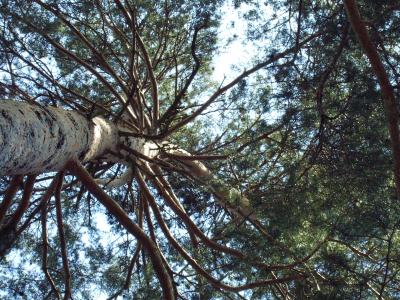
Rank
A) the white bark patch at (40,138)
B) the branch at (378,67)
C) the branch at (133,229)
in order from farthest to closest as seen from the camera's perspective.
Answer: the branch at (133,229)
the branch at (378,67)
the white bark patch at (40,138)

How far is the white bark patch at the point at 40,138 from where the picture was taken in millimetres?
2467

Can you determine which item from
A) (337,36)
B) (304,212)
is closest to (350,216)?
(304,212)

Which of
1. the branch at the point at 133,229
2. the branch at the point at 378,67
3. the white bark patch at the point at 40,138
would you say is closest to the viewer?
the white bark patch at the point at 40,138

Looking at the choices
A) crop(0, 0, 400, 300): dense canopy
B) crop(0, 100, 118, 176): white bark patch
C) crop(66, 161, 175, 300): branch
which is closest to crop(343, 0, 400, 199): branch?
crop(0, 0, 400, 300): dense canopy

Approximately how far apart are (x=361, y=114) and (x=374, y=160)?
0.35m

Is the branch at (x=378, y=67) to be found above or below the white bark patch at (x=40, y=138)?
above

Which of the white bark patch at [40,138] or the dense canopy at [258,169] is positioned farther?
the dense canopy at [258,169]

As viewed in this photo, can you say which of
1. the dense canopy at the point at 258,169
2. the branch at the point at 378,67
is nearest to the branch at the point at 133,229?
the dense canopy at the point at 258,169

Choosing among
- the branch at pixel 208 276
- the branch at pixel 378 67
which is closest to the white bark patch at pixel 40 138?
the branch at pixel 208 276

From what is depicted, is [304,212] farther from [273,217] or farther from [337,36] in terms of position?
[337,36]

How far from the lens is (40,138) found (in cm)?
277

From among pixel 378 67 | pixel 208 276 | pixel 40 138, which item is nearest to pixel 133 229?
pixel 208 276

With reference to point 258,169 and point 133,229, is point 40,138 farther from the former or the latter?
point 258,169

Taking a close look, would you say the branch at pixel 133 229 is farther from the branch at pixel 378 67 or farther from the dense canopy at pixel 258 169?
the branch at pixel 378 67
